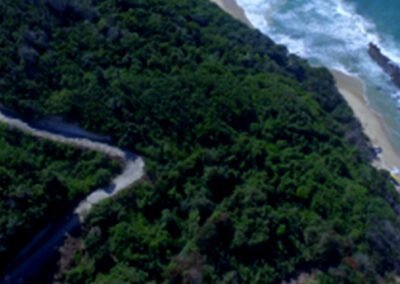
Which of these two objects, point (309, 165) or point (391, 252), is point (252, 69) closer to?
point (309, 165)

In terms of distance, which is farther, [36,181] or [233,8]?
[233,8]

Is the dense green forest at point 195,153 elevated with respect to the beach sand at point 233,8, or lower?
lower

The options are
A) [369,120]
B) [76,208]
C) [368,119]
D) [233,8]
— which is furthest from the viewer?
[233,8]

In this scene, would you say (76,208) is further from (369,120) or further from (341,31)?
(341,31)

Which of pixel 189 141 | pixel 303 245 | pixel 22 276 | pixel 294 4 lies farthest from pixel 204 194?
pixel 294 4

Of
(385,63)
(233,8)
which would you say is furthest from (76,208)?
(233,8)

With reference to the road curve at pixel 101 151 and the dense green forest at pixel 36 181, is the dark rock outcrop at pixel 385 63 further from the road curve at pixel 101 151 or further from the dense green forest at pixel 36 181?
the dense green forest at pixel 36 181

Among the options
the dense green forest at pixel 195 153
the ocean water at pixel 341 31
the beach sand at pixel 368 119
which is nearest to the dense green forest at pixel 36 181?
the dense green forest at pixel 195 153
